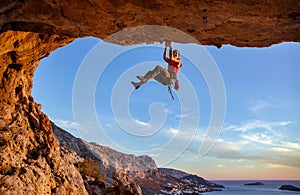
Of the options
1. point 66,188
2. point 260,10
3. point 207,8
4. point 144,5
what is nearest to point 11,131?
A: point 66,188

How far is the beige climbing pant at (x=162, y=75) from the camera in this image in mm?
8867

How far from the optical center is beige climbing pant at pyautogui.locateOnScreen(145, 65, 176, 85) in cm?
887

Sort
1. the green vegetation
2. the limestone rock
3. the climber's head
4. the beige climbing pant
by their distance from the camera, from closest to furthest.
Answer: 1. the limestone rock
2. the climber's head
3. the beige climbing pant
4. the green vegetation

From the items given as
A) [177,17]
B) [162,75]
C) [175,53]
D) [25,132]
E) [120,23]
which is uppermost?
[175,53]

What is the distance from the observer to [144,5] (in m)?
5.62

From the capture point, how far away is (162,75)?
8938 millimetres

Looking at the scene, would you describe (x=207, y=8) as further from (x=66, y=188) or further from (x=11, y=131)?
(x=66, y=188)

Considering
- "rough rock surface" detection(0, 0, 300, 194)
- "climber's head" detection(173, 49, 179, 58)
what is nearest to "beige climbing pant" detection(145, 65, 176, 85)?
"climber's head" detection(173, 49, 179, 58)

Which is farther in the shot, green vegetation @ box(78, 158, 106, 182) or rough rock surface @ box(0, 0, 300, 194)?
green vegetation @ box(78, 158, 106, 182)

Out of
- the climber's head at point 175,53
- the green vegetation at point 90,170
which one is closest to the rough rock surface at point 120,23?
the climber's head at point 175,53

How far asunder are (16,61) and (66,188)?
7.06 metres

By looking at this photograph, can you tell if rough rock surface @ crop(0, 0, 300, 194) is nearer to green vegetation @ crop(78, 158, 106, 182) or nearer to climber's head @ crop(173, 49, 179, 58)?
climber's head @ crop(173, 49, 179, 58)

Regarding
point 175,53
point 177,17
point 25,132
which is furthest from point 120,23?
point 25,132

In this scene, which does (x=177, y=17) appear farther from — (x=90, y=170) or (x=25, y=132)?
(x=90, y=170)
